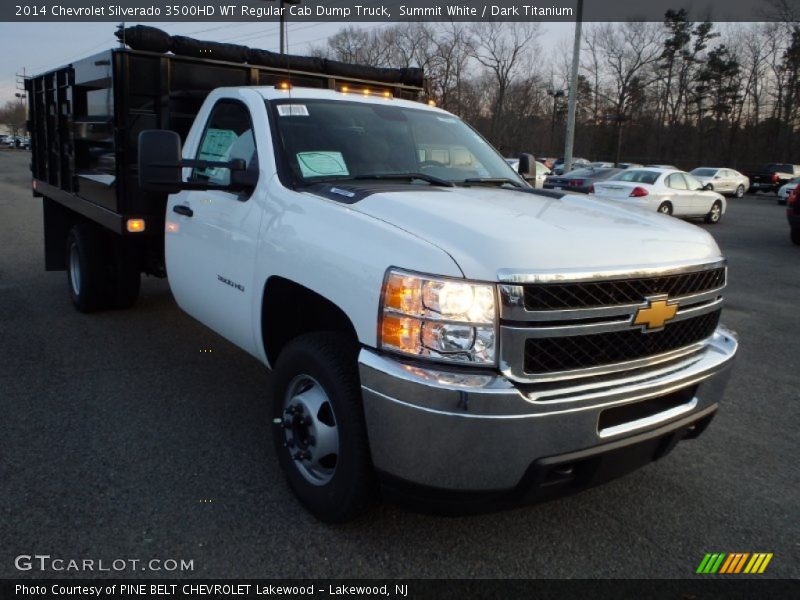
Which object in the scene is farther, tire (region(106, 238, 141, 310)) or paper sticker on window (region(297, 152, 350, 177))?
tire (region(106, 238, 141, 310))

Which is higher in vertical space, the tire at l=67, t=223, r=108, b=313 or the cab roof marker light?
the cab roof marker light

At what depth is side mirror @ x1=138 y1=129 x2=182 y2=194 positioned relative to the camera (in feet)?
10.9

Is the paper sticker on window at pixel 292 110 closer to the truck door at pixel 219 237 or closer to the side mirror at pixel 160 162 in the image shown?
the truck door at pixel 219 237

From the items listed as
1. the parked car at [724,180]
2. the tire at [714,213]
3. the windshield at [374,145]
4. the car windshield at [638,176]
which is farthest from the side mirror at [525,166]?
the parked car at [724,180]

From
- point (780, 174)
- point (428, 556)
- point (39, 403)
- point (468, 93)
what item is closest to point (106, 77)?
point (39, 403)

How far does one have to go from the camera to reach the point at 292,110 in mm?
3797

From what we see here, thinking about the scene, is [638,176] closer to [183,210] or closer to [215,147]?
[215,147]

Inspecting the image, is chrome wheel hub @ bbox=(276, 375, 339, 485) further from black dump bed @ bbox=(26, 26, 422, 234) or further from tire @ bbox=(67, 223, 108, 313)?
tire @ bbox=(67, 223, 108, 313)

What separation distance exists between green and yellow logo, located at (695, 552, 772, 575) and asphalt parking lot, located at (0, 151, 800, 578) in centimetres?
4

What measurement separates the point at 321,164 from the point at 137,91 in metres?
2.57

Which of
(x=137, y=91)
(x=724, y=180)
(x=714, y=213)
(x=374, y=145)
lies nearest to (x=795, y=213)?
(x=714, y=213)

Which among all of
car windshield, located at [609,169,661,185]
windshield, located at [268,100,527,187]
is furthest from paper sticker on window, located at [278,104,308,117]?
car windshield, located at [609,169,661,185]

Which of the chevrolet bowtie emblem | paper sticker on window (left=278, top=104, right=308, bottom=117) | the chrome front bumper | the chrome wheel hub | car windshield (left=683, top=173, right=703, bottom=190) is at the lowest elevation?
the chrome wheel hub

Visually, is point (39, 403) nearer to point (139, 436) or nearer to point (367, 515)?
point (139, 436)
